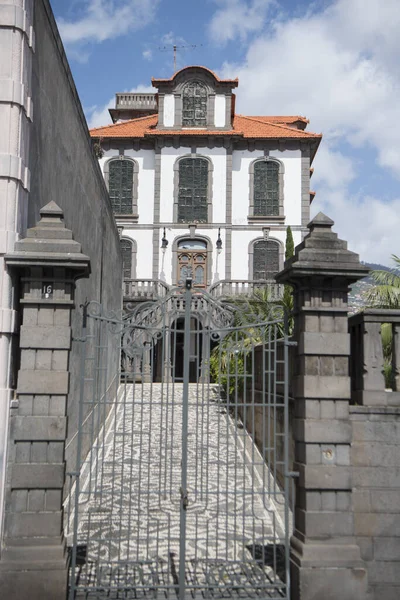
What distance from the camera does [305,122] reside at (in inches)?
1194

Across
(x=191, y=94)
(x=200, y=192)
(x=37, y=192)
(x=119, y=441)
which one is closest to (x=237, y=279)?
(x=200, y=192)

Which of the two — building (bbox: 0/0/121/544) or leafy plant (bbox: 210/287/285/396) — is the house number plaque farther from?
leafy plant (bbox: 210/287/285/396)

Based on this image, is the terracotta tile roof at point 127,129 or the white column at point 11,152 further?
the terracotta tile roof at point 127,129

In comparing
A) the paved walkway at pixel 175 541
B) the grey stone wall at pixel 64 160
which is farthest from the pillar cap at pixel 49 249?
the paved walkway at pixel 175 541

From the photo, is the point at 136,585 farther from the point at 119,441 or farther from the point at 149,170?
the point at 149,170

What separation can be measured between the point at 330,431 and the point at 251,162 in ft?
74.6

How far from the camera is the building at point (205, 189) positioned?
26.2 meters

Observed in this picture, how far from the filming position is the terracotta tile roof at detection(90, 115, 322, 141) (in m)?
26.2

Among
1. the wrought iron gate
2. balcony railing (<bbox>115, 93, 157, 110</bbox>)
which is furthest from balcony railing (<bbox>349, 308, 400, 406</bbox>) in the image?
balcony railing (<bbox>115, 93, 157, 110</bbox>)

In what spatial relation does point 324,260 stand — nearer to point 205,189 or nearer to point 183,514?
point 183,514

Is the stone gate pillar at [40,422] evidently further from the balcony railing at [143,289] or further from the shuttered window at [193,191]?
the shuttered window at [193,191]

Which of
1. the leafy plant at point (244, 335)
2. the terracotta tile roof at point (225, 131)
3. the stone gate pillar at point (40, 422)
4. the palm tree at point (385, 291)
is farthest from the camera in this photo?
the terracotta tile roof at point (225, 131)

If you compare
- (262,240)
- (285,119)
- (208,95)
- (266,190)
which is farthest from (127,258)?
(285,119)

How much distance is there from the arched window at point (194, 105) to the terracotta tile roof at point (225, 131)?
58cm
